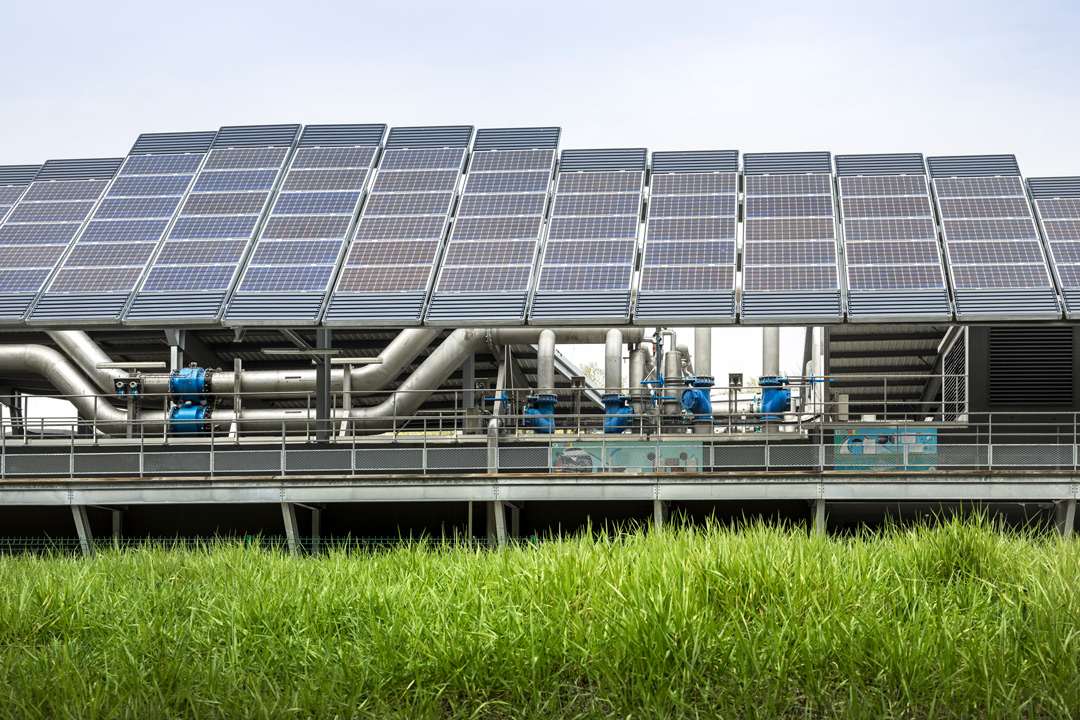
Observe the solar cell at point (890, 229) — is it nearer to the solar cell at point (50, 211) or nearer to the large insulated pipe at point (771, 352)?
the large insulated pipe at point (771, 352)

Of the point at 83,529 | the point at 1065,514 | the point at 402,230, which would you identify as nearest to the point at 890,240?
the point at 1065,514

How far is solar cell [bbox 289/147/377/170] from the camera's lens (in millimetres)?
28922

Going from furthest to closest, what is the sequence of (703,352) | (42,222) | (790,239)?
1. (703,352)
2. (42,222)
3. (790,239)

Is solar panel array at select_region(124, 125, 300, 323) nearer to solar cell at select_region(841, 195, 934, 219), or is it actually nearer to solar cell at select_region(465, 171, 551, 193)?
solar cell at select_region(465, 171, 551, 193)

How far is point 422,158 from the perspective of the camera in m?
29.0

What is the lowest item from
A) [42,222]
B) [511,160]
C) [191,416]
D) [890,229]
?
[191,416]

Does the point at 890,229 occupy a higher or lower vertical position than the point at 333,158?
lower

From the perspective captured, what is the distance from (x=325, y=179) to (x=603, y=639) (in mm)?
20394

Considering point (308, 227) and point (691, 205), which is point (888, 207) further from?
point (308, 227)

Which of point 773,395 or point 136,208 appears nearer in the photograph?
point 773,395

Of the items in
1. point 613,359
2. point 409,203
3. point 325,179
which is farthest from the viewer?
point 613,359

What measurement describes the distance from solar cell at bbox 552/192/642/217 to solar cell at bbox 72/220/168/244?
953cm

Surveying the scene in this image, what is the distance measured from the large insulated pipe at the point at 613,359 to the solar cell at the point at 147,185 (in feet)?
37.8

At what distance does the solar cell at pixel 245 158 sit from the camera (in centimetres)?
2934
